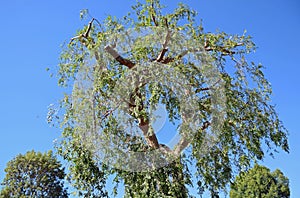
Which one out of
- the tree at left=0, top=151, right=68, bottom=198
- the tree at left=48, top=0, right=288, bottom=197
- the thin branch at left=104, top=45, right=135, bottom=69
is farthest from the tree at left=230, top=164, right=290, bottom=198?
the thin branch at left=104, top=45, right=135, bottom=69

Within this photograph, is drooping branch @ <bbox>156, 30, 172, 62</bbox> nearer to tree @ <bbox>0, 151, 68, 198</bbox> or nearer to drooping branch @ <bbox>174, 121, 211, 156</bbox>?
drooping branch @ <bbox>174, 121, 211, 156</bbox>

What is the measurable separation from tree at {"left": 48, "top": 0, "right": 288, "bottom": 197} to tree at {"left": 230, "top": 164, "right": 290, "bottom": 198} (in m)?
13.5

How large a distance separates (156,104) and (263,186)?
15809 millimetres

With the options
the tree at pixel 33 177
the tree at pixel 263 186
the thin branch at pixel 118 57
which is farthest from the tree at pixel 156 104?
the tree at pixel 263 186

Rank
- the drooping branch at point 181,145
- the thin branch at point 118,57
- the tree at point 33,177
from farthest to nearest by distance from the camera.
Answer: the tree at point 33,177 < the thin branch at point 118,57 < the drooping branch at point 181,145

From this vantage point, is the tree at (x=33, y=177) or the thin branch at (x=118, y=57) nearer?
the thin branch at (x=118, y=57)

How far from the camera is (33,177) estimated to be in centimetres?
1474

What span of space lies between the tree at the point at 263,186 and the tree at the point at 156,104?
13528 millimetres

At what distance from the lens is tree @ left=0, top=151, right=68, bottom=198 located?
14.2 meters

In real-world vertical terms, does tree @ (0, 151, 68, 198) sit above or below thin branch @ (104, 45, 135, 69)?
above

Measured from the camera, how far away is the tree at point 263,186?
63.0 ft

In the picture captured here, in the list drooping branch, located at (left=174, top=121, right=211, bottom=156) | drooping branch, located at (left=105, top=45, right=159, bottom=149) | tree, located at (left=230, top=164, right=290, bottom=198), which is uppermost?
tree, located at (left=230, top=164, right=290, bottom=198)

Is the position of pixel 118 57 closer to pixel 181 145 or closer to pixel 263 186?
pixel 181 145

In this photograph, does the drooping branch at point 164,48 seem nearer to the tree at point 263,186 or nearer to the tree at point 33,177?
the tree at point 33,177
